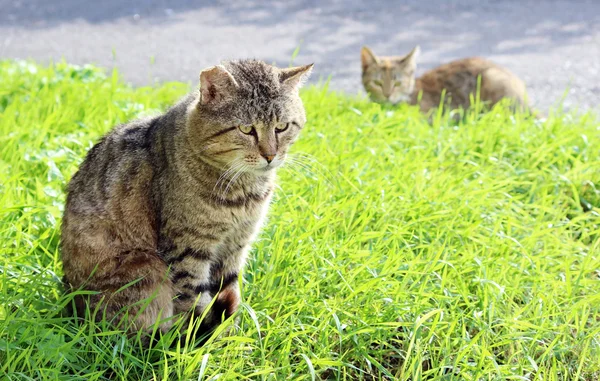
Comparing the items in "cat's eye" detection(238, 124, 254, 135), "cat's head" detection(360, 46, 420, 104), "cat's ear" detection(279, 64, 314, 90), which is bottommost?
"cat's head" detection(360, 46, 420, 104)

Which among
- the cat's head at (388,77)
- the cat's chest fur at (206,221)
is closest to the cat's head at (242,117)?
the cat's chest fur at (206,221)

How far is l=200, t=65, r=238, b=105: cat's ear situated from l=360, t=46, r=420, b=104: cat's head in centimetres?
262

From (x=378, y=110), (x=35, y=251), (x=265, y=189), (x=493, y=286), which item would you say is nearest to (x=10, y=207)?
(x=35, y=251)

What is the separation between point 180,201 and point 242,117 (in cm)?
37

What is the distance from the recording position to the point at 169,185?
260cm

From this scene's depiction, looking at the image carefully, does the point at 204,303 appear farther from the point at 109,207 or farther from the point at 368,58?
the point at 368,58

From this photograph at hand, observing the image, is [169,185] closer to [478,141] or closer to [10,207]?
[10,207]

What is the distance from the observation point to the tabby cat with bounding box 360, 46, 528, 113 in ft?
16.6

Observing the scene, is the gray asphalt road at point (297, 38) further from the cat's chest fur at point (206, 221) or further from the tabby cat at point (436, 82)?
the cat's chest fur at point (206, 221)

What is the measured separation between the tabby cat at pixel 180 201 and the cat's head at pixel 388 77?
7.93ft

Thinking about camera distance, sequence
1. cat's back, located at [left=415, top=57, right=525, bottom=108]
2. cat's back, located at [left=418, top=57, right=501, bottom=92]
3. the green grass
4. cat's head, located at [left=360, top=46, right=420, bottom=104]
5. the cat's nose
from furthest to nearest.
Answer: cat's back, located at [left=418, top=57, right=501, bottom=92] < cat's back, located at [left=415, top=57, right=525, bottom=108] < cat's head, located at [left=360, top=46, right=420, bottom=104] < the cat's nose < the green grass

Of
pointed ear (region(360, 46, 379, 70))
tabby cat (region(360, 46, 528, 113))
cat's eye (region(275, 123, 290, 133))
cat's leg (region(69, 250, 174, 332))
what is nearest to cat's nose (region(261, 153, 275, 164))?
Result: cat's eye (region(275, 123, 290, 133))

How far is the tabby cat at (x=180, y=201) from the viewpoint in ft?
8.32

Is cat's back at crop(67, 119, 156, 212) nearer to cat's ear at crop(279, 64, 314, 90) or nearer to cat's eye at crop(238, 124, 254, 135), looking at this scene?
cat's eye at crop(238, 124, 254, 135)
